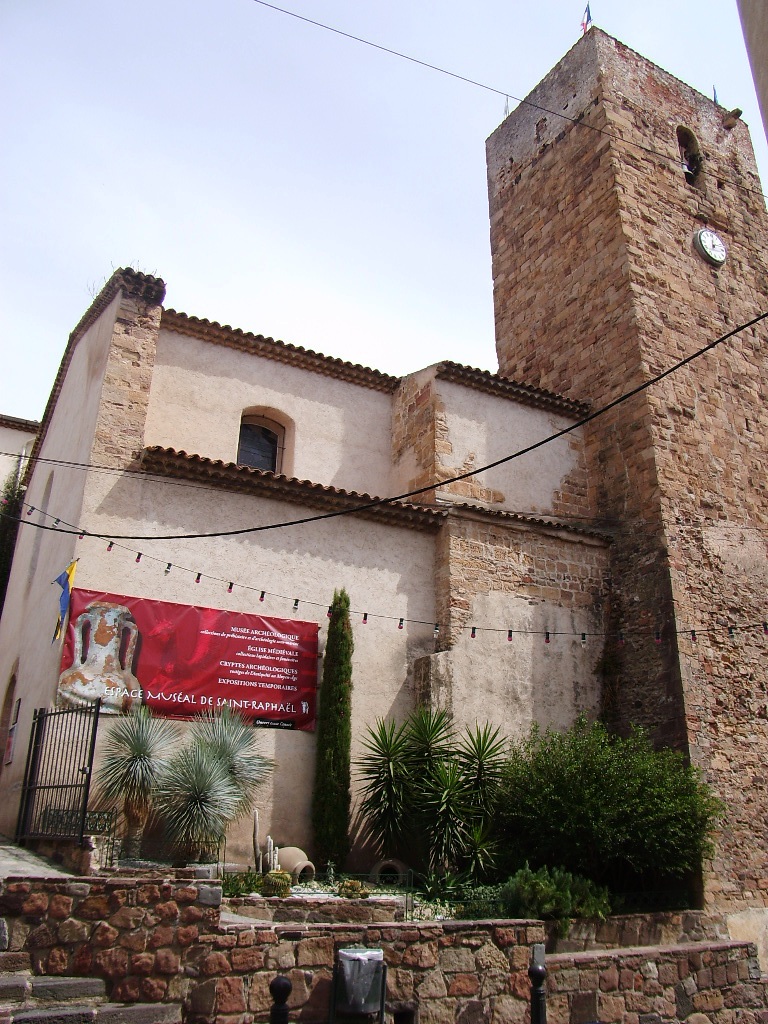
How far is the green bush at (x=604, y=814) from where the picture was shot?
1098 centimetres

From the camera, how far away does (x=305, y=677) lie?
1234 centimetres

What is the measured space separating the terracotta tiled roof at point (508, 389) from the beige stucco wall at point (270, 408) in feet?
5.61

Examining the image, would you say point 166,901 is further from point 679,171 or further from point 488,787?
point 679,171

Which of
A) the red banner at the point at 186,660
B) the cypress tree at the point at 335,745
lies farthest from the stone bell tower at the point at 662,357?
the red banner at the point at 186,660

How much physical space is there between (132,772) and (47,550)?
5.13 m

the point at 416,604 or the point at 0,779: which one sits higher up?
the point at 416,604

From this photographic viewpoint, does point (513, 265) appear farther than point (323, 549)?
Yes

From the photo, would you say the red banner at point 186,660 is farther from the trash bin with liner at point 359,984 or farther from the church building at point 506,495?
the trash bin with liner at point 359,984

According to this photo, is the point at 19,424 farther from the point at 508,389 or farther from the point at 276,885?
the point at 276,885

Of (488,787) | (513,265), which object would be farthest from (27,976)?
(513,265)

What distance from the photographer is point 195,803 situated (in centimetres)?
976

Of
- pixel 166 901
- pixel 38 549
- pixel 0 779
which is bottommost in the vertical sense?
pixel 166 901

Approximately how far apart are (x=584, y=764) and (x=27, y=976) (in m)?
7.37

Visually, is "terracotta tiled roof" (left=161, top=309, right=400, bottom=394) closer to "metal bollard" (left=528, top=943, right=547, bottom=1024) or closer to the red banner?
the red banner
